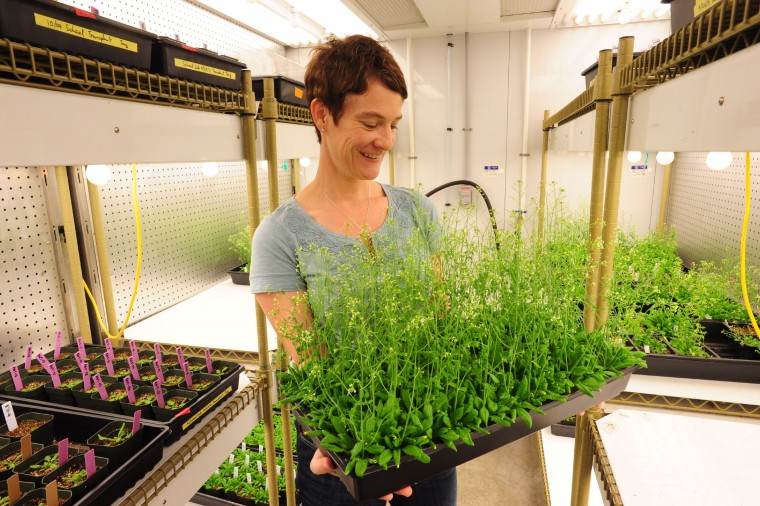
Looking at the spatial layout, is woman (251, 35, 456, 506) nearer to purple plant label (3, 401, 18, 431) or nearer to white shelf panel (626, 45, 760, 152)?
white shelf panel (626, 45, 760, 152)

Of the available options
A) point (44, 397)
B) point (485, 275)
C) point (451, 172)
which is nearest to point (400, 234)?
point (485, 275)

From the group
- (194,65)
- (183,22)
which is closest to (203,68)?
(194,65)

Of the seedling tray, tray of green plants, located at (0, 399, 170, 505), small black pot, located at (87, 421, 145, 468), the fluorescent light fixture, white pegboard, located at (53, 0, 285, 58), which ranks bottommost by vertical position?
tray of green plants, located at (0, 399, 170, 505)

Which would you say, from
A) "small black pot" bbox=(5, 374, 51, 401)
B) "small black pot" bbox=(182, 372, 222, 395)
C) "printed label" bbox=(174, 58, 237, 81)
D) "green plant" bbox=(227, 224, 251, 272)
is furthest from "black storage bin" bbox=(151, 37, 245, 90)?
"green plant" bbox=(227, 224, 251, 272)

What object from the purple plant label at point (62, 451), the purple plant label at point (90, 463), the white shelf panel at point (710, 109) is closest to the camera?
the white shelf panel at point (710, 109)

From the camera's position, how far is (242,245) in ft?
8.78

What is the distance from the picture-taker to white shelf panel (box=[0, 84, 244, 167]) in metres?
0.67

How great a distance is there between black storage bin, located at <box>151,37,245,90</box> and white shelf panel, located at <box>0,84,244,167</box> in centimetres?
10

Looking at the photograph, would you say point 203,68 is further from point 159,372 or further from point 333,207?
point 159,372

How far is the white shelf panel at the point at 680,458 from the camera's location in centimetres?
109

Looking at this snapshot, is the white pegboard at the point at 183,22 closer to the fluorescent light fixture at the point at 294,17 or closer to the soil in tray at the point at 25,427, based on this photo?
the fluorescent light fixture at the point at 294,17

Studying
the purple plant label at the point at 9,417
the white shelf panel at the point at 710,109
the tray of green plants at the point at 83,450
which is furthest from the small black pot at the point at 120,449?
the white shelf panel at the point at 710,109

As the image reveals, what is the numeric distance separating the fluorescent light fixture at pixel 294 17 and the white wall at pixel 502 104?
0.70 meters

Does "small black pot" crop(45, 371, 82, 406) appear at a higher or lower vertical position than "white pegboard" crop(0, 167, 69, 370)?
lower
